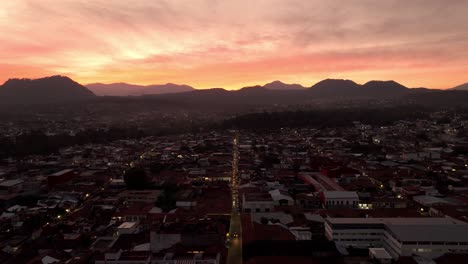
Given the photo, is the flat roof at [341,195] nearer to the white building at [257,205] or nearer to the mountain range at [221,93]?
the white building at [257,205]

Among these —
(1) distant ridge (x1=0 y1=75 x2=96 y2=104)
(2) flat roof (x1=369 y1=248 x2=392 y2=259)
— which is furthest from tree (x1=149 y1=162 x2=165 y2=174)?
(1) distant ridge (x1=0 y1=75 x2=96 y2=104)

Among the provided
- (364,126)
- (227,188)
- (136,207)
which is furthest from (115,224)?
(364,126)

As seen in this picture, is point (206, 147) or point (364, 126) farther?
point (364, 126)

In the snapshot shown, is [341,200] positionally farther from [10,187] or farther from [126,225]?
[10,187]

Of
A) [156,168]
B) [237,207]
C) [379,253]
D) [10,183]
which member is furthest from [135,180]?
[379,253]

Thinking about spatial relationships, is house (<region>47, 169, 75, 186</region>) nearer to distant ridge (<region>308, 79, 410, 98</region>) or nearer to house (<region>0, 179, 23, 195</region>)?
house (<region>0, 179, 23, 195</region>)

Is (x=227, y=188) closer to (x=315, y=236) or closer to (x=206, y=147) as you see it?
(x=315, y=236)
